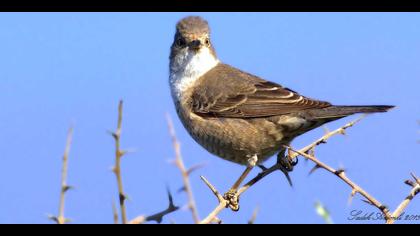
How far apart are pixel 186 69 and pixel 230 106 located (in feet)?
2.18

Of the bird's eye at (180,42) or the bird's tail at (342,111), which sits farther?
the bird's eye at (180,42)

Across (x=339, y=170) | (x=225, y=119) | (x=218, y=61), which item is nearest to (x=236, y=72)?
(x=218, y=61)

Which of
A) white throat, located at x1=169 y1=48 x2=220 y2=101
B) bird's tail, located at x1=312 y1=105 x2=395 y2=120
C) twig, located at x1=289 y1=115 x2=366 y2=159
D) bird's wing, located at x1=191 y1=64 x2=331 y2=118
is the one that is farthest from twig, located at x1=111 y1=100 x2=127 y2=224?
white throat, located at x1=169 y1=48 x2=220 y2=101

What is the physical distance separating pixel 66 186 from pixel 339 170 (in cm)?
155

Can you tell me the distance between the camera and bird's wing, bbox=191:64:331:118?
5652mm

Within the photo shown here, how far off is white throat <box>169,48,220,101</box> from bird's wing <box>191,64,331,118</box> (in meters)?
0.08

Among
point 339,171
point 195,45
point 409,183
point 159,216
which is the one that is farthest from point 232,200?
point 159,216

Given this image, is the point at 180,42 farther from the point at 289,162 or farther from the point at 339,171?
the point at 339,171

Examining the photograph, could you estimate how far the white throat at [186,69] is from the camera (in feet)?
20.5

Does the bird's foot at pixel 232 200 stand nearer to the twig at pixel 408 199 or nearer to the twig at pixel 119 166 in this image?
the twig at pixel 408 199

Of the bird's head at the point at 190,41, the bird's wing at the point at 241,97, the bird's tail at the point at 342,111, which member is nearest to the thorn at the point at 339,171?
the bird's tail at the point at 342,111

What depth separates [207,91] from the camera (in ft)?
20.1

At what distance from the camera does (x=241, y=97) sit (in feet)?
19.7
